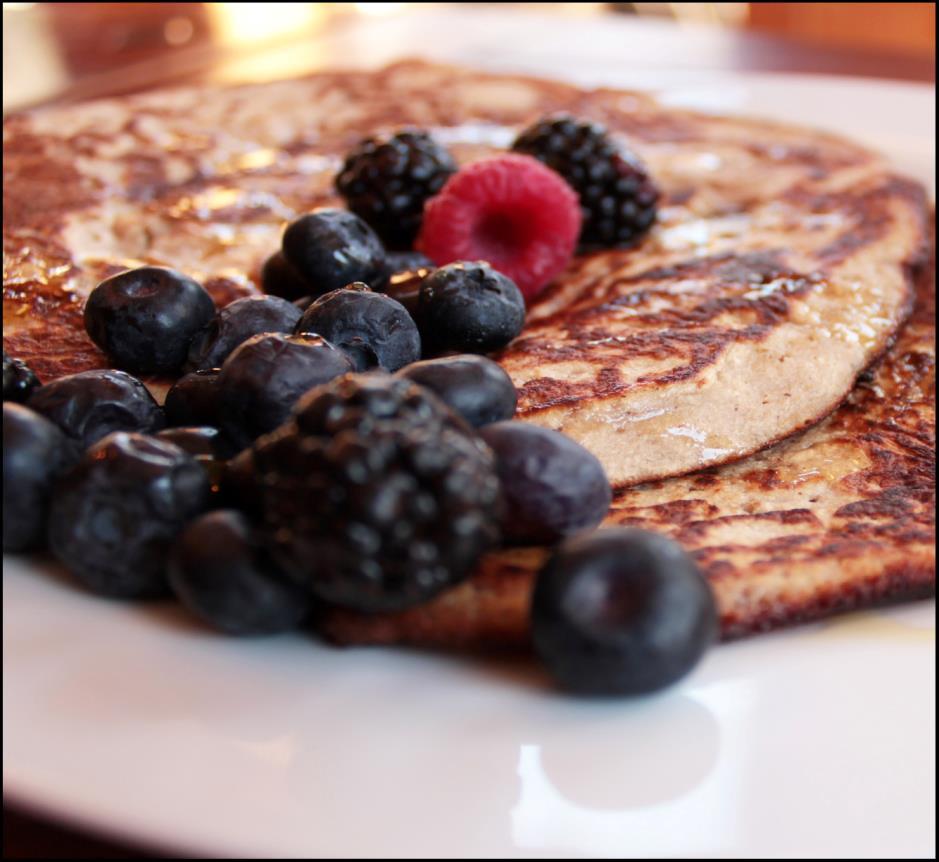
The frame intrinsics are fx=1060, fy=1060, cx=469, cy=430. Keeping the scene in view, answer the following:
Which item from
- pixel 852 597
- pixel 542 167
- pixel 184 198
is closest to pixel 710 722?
pixel 852 597

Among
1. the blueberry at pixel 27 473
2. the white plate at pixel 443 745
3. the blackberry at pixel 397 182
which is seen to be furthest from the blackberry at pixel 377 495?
the blackberry at pixel 397 182

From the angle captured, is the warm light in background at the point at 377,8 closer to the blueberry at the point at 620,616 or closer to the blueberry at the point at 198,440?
the blueberry at the point at 198,440

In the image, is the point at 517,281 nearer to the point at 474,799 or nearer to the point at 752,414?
the point at 752,414

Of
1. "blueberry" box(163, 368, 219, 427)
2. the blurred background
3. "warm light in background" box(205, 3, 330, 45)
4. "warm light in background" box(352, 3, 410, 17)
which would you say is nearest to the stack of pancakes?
"blueberry" box(163, 368, 219, 427)

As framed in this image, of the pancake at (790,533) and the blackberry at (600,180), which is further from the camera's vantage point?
the blackberry at (600,180)

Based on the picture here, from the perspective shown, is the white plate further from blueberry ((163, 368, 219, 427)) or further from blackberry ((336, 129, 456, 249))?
blackberry ((336, 129, 456, 249))

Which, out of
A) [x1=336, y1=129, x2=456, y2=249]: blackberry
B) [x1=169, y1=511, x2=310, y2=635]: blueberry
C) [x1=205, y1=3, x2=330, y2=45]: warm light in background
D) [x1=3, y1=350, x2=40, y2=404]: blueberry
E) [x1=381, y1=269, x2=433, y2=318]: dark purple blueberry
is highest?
[x1=205, y1=3, x2=330, y2=45]: warm light in background
